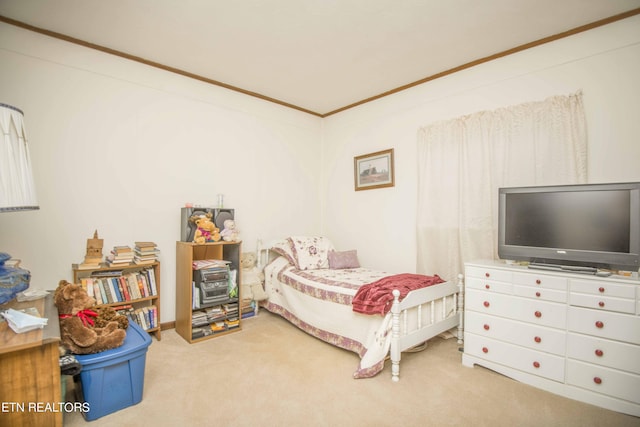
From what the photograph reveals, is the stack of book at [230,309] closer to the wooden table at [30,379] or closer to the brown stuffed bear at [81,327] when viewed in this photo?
the brown stuffed bear at [81,327]

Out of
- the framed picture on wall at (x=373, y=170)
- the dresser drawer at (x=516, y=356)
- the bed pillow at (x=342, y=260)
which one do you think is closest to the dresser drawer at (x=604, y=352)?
the dresser drawer at (x=516, y=356)

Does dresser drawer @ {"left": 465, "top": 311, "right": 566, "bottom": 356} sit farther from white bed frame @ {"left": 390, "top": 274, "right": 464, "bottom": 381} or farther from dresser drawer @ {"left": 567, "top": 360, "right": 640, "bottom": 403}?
white bed frame @ {"left": 390, "top": 274, "right": 464, "bottom": 381}

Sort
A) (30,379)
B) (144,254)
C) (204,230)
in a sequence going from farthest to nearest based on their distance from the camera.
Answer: (204,230)
(144,254)
(30,379)

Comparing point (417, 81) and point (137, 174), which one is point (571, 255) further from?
point (137, 174)

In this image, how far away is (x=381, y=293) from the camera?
93.7 inches

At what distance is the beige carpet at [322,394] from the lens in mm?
1818

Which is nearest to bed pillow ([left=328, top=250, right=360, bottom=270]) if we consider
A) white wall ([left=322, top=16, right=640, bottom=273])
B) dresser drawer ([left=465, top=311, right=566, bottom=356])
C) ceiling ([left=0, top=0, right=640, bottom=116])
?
white wall ([left=322, top=16, right=640, bottom=273])

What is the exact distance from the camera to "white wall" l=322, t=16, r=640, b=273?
7.68 feet

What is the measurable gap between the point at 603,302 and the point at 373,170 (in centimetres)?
257

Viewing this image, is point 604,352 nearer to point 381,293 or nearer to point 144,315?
point 381,293

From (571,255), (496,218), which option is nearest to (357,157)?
(496,218)

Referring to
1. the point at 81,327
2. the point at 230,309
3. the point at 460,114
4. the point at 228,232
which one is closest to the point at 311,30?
the point at 460,114

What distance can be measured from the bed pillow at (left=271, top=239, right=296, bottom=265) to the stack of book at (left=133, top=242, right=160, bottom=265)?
1399mm

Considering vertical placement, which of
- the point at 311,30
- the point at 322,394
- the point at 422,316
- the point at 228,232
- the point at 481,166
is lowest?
the point at 322,394
